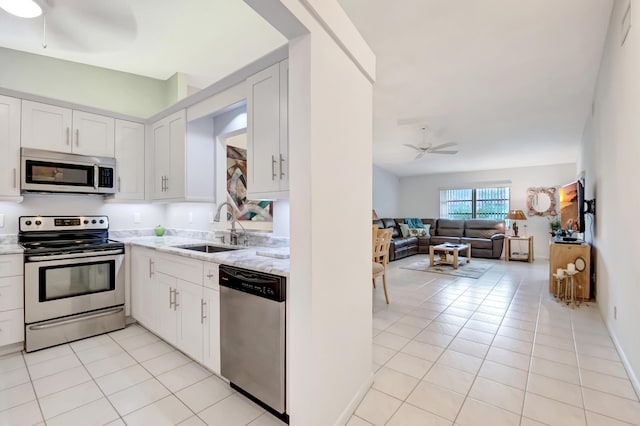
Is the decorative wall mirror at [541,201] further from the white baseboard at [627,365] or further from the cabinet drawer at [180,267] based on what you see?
the cabinet drawer at [180,267]

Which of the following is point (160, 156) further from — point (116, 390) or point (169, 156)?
point (116, 390)

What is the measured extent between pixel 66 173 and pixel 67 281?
1104mm

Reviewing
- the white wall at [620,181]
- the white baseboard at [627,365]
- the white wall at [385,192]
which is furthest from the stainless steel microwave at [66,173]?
the white wall at [385,192]

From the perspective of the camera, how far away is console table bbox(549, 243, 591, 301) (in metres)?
3.72

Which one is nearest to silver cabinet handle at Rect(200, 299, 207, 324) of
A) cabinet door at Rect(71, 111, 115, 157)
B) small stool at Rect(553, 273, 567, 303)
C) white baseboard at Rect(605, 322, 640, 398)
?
cabinet door at Rect(71, 111, 115, 157)

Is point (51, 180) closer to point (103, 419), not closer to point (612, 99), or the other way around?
point (103, 419)

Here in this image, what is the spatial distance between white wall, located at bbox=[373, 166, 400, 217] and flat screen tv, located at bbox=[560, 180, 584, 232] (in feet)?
14.8

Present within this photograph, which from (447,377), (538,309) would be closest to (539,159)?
(538,309)

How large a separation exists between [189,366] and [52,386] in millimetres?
852

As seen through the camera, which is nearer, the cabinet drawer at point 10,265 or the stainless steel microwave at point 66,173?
the cabinet drawer at point 10,265

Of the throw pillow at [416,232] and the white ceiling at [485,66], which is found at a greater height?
the white ceiling at [485,66]

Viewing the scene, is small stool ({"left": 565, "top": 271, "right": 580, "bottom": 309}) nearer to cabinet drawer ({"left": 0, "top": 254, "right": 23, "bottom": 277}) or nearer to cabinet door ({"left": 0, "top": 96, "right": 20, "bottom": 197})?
cabinet drawer ({"left": 0, "top": 254, "right": 23, "bottom": 277})

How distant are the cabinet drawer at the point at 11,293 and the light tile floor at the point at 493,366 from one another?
2.87 meters

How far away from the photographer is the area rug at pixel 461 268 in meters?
5.43
